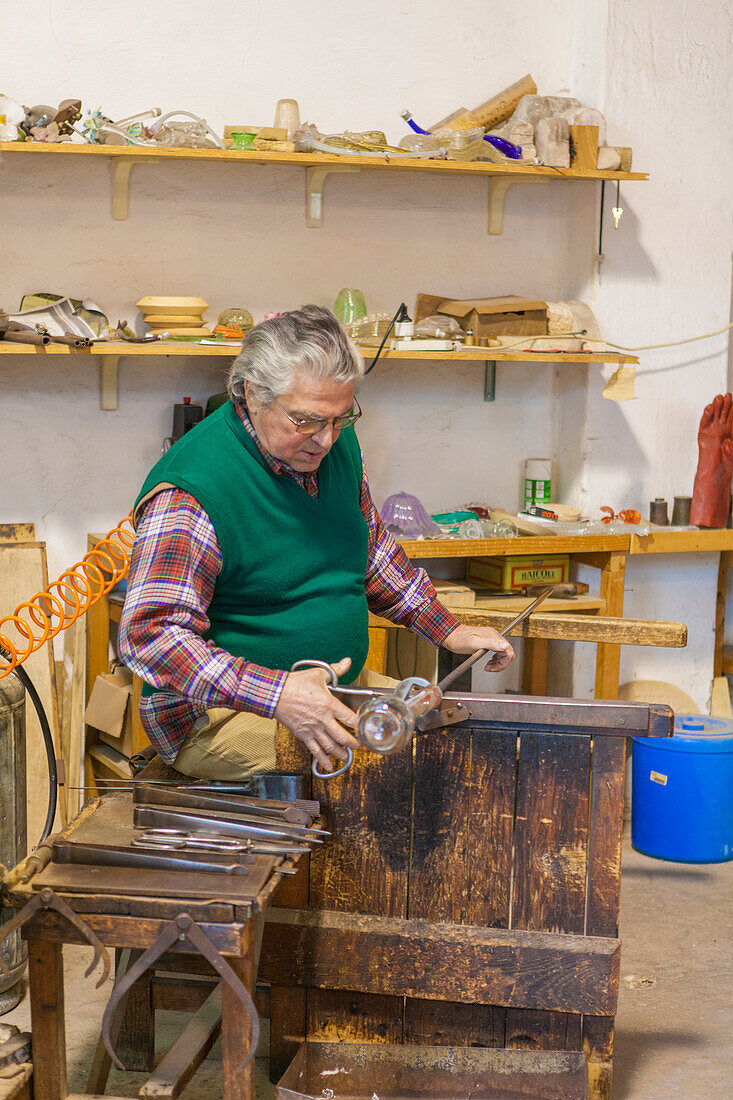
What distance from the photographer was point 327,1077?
2254 mm

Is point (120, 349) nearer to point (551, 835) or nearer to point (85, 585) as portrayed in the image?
point (85, 585)

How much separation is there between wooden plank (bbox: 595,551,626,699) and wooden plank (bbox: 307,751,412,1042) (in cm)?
189

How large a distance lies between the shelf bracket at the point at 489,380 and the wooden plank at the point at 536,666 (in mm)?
916

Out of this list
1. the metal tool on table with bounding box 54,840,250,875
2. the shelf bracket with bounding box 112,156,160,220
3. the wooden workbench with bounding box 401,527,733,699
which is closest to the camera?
the metal tool on table with bounding box 54,840,250,875

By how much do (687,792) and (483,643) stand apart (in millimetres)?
1482

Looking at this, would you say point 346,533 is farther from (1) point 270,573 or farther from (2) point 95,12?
(2) point 95,12

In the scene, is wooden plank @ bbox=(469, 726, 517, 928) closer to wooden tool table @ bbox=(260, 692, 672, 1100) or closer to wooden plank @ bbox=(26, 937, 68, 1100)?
wooden tool table @ bbox=(260, 692, 672, 1100)

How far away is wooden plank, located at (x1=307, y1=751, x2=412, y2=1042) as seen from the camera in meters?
2.17

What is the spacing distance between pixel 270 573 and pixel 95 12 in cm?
228

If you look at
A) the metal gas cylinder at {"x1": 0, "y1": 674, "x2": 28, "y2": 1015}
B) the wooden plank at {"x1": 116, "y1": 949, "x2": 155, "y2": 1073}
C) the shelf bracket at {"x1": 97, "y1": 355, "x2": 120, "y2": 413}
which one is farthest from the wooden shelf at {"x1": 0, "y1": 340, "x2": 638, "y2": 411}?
the wooden plank at {"x1": 116, "y1": 949, "x2": 155, "y2": 1073}

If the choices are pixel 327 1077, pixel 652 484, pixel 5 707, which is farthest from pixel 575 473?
pixel 327 1077

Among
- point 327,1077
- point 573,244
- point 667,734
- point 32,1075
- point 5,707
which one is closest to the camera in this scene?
point 32,1075

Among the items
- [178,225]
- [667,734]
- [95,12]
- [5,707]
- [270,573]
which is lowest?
[5,707]

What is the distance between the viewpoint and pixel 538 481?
168 inches
